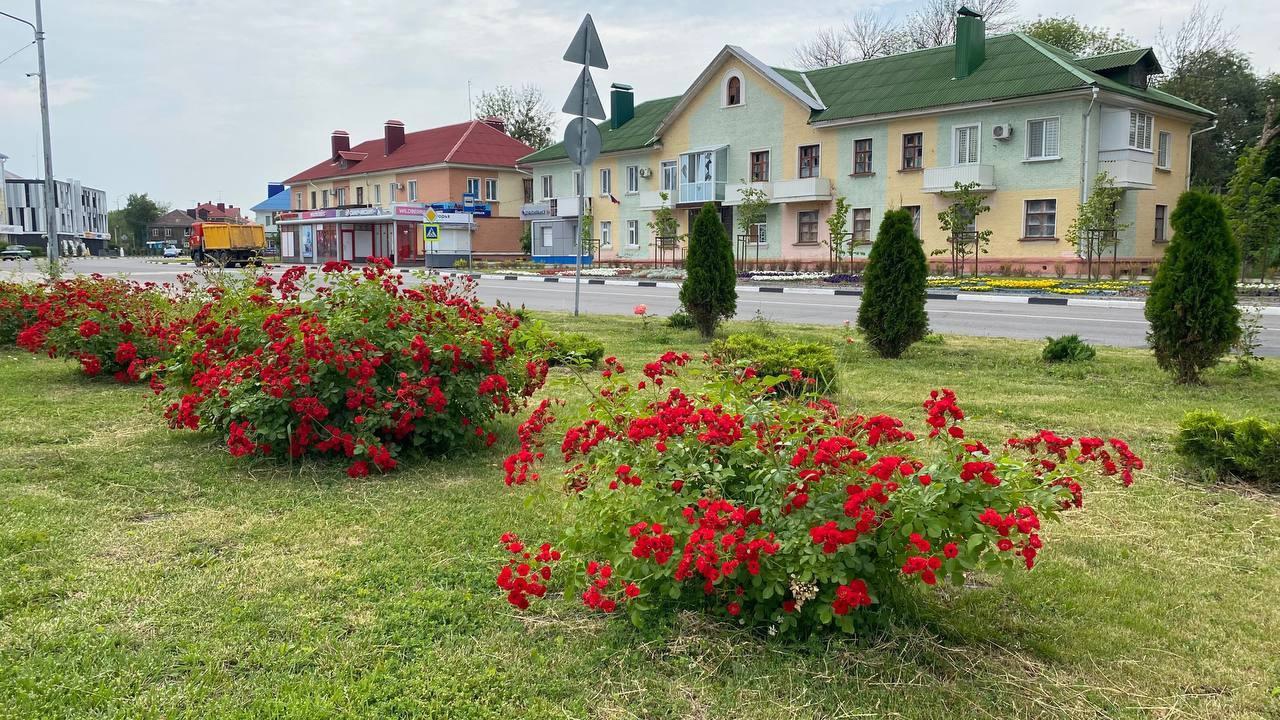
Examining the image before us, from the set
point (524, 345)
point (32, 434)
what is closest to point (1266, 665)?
point (524, 345)

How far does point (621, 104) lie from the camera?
164 ft

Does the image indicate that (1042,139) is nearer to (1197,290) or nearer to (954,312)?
(954,312)

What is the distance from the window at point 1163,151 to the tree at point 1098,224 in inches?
123

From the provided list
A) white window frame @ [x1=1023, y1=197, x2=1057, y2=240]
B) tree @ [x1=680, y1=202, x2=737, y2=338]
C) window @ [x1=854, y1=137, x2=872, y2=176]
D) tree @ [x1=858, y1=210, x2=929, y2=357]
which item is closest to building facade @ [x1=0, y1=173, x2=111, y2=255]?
window @ [x1=854, y1=137, x2=872, y2=176]

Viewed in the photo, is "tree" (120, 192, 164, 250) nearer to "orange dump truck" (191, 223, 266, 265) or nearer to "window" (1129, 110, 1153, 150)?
"orange dump truck" (191, 223, 266, 265)

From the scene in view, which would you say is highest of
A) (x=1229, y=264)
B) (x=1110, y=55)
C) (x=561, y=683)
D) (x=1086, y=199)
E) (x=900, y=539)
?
(x=1110, y=55)

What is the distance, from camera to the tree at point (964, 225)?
3070cm

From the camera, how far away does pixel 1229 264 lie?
312 inches

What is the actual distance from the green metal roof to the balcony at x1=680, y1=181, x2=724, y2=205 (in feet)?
11.2

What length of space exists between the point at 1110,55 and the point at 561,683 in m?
34.9

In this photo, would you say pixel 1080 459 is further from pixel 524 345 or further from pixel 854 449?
pixel 524 345

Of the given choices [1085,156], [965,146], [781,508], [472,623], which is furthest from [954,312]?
[965,146]

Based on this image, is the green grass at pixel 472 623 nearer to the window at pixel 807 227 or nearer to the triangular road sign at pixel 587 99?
the triangular road sign at pixel 587 99

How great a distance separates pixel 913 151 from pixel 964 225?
193 inches
